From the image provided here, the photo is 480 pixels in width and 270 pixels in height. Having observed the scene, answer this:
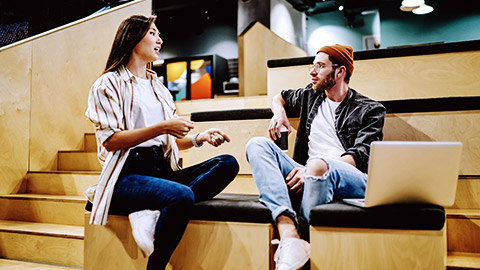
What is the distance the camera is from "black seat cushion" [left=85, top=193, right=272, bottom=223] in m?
1.50

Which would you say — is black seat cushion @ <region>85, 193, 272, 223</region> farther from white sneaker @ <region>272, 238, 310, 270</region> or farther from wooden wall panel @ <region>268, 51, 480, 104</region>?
wooden wall panel @ <region>268, 51, 480, 104</region>

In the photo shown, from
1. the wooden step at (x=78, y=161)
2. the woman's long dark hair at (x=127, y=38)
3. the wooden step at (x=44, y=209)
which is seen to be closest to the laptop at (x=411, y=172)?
the woman's long dark hair at (x=127, y=38)

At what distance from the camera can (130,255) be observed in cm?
163

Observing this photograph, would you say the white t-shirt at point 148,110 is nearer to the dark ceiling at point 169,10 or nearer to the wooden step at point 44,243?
the wooden step at point 44,243

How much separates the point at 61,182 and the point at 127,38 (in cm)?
165

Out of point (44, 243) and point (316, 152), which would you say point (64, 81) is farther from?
point (316, 152)

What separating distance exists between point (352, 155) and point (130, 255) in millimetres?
1021

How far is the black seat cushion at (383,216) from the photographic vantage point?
1.31 meters

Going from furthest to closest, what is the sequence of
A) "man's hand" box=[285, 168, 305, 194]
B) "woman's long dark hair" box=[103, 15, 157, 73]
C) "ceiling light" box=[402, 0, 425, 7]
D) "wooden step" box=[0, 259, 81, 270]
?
"ceiling light" box=[402, 0, 425, 7] → "wooden step" box=[0, 259, 81, 270] → "woman's long dark hair" box=[103, 15, 157, 73] → "man's hand" box=[285, 168, 305, 194]

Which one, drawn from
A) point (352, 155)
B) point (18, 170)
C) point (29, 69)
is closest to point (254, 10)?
point (29, 69)

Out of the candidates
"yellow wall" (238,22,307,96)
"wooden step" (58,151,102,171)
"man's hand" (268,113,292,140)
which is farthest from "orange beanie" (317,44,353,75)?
"yellow wall" (238,22,307,96)

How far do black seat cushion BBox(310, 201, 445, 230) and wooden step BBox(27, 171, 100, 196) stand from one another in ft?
6.36

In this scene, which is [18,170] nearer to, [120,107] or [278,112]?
[120,107]

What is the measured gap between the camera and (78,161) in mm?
3297
